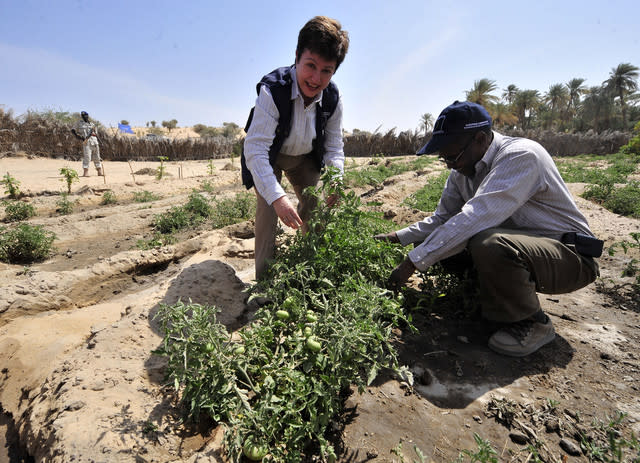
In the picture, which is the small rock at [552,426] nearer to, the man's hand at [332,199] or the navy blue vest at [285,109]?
the man's hand at [332,199]

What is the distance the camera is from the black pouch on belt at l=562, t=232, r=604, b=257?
2.19 m

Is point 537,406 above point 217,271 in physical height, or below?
below

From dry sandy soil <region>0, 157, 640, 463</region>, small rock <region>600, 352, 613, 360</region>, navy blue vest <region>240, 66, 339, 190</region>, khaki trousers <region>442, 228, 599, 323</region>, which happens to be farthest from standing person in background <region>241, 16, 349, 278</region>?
small rock <region>600, 352, 613, 360</region>

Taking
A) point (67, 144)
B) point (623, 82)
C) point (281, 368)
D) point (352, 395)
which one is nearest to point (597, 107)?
point (623, 82)

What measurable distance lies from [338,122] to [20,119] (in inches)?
728

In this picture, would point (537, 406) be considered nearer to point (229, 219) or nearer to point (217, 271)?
point (217, 271)

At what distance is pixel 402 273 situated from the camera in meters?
2.19

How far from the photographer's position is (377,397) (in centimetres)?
184

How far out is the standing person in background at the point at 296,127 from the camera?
2.23 metres

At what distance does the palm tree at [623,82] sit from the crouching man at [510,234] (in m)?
41.5

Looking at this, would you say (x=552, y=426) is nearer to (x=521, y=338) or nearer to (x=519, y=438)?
(x=519, y=438)

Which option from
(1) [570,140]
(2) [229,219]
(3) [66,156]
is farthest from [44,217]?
(1) [570,140]

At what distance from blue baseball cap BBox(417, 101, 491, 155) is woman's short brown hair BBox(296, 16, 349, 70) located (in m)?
0.81

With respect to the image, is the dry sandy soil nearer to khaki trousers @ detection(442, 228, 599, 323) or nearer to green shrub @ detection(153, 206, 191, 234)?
khaki trousers @ detection(442, 228, 599, 323)
